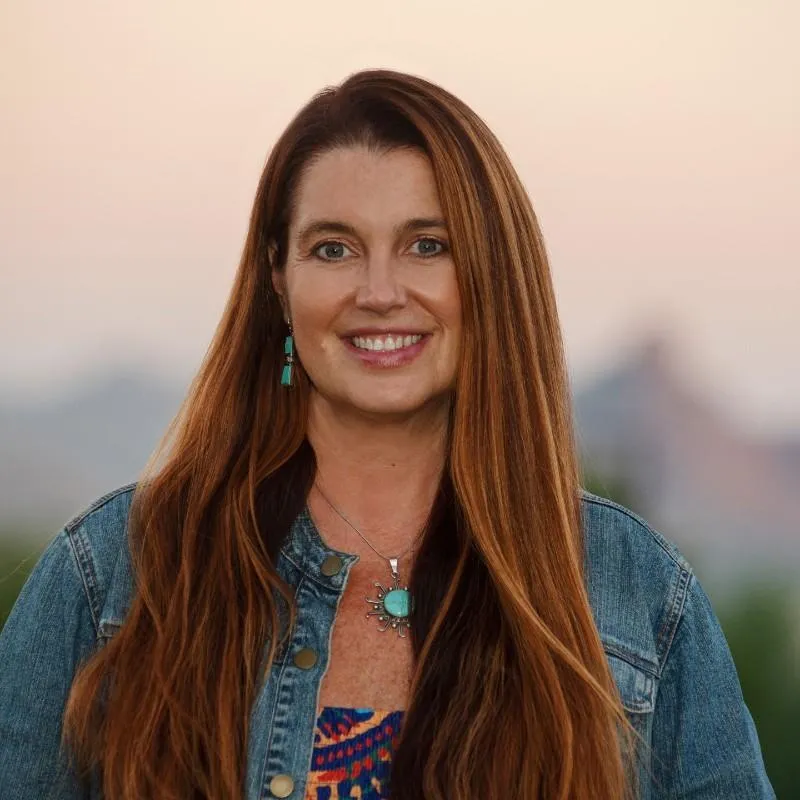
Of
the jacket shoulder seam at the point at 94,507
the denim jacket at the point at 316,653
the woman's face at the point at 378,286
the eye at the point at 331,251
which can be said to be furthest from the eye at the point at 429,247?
the jacket shoulder seam at the point at 94,507

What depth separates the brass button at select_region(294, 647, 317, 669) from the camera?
188 cm

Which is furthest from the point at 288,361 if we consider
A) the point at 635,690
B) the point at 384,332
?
the point at 635,690

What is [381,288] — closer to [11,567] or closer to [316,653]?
[316,653]

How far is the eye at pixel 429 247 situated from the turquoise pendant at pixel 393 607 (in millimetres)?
530

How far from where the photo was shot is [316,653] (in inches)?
74.8

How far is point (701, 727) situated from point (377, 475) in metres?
0.66

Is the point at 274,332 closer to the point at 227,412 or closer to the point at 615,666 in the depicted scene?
the point at 227,412

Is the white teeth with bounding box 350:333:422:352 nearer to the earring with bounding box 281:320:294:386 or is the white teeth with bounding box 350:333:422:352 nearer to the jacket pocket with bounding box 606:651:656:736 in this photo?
the earring with bounding box 281:320:294:386

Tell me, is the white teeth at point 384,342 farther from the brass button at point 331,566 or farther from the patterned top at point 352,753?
the patterned top at point 352,753

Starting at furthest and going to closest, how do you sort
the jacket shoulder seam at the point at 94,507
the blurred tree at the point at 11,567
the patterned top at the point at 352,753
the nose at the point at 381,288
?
the blurred tree at the point at 11,567, the jacket shoulder seam at the point at 94,507, the nose at the point at 381,288, the patterned top at the point at 352,753

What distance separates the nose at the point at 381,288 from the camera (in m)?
1.88

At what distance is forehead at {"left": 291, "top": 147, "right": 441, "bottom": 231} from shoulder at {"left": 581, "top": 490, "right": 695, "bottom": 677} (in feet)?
1.93

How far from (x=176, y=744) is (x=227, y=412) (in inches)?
21.6

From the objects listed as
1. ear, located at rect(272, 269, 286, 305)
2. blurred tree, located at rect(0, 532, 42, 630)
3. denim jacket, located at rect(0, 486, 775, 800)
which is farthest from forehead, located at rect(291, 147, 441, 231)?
blurred tree, located at rect(0, 532, 42, 630)
